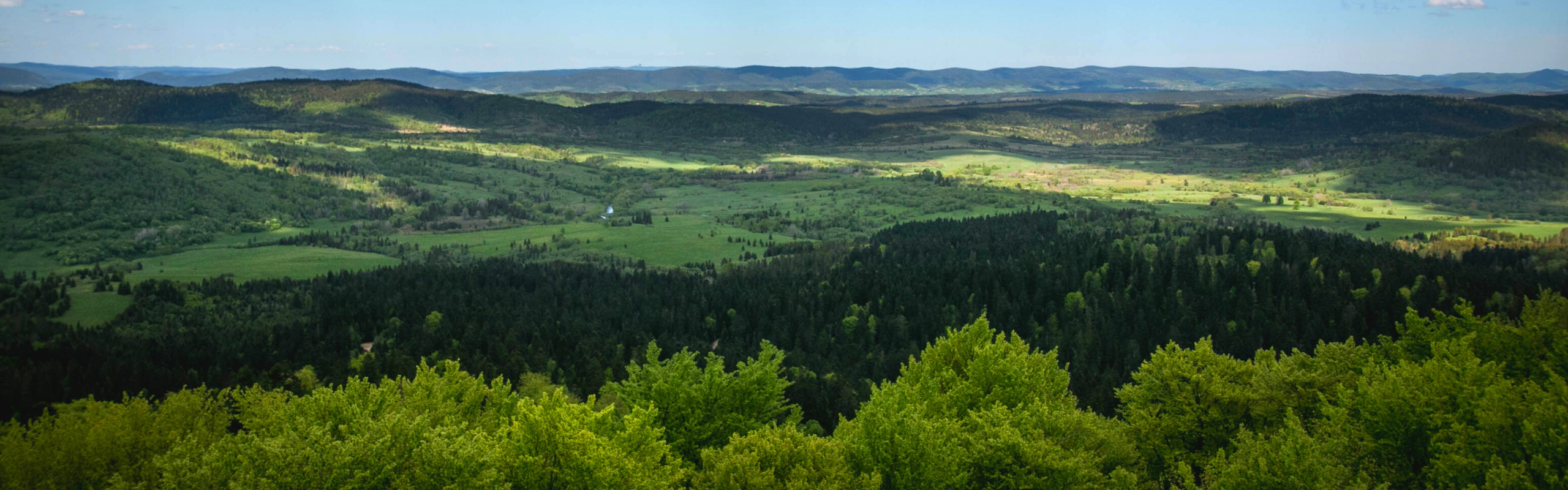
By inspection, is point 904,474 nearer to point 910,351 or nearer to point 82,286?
point 910,351

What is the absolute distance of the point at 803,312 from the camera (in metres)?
120

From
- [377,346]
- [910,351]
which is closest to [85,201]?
[377,346]

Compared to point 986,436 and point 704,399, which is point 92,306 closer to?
point 704,399

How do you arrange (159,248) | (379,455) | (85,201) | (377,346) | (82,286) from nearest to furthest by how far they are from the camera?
(379,455), (377,346), (82,286), (159,248), (85,201)

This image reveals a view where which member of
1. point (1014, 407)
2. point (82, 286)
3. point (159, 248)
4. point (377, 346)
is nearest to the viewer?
point (1014, 407)

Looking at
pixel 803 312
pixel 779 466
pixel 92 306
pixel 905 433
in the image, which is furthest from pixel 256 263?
pixel 905 433

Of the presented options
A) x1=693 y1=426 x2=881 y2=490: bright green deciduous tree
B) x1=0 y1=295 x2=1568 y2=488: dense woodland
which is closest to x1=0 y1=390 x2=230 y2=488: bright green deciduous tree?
x1=0 y1=295 x2=1568 y2=488: dense woodland

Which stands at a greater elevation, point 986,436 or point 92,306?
point 986,436

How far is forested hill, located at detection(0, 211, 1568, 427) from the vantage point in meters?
87.0

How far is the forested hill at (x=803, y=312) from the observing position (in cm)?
8700

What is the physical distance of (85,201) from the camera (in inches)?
7608

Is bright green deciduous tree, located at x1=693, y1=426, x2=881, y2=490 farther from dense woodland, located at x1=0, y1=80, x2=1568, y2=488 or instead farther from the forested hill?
the forested hill

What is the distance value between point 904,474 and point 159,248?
180835 millimetres

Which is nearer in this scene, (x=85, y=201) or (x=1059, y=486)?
(x=1059, y=486)
